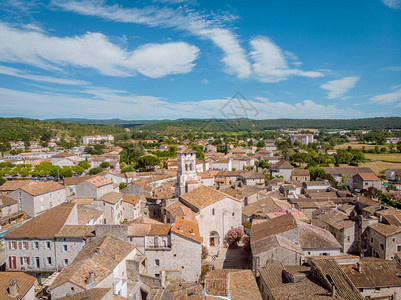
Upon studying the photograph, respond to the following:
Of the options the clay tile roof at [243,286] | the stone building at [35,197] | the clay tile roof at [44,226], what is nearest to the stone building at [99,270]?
the clay tile roof at [44,226]

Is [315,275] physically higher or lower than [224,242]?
higher

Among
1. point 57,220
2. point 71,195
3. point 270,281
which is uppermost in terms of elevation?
point 57,220

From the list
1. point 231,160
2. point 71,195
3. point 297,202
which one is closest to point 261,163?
point 231,160

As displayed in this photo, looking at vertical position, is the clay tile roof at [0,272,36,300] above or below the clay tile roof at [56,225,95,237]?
below

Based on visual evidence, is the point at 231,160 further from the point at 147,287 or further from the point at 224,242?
the point at 147,287

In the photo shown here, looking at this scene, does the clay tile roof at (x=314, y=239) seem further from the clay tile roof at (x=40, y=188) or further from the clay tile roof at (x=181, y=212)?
the clay tile roof at (x=40, y=188)

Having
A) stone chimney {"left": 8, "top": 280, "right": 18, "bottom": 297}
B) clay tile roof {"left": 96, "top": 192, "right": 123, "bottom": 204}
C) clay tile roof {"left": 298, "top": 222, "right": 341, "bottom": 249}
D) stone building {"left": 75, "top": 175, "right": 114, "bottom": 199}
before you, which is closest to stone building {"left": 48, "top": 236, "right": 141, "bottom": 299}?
stone chimney {"left": 8, "top": 280, "right": 18, "bottom": 297}

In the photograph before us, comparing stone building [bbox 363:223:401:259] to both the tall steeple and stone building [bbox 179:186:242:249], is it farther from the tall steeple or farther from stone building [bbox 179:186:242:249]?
the tall steeple
